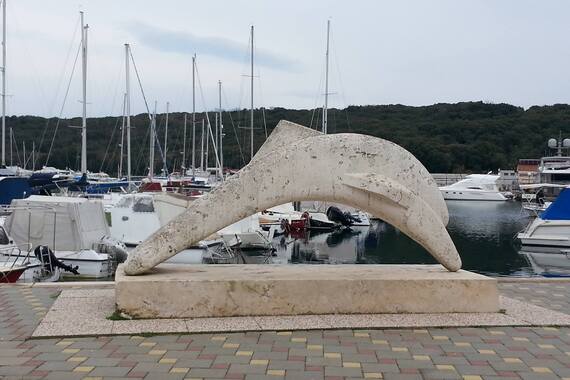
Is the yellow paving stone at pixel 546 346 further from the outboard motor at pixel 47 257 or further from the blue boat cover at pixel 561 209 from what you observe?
the blue boat cover at pixel 561 209

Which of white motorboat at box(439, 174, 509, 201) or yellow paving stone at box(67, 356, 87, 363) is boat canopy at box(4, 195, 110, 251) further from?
white motorboat at box(439, 174, 509, 201)

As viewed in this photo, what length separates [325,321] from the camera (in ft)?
23.1

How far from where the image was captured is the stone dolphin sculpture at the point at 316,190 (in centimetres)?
756

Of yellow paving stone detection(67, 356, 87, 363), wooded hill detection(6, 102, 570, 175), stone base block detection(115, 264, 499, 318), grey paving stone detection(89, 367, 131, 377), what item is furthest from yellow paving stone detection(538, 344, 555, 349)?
wooded hill detection(6, 102, 570, 175)

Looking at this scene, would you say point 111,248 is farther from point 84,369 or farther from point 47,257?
point 84,369

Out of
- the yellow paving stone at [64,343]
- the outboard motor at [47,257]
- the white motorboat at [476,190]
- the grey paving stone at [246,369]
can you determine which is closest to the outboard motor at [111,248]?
the outboard motor at [47,257]

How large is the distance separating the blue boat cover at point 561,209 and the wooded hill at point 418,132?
121ft

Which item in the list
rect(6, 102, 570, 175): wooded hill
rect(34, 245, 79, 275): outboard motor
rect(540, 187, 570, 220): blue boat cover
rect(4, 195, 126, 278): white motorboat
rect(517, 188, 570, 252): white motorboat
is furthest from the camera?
rect(6, 102, 570, 175): wooded hill

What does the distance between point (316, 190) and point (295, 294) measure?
4.60 ft

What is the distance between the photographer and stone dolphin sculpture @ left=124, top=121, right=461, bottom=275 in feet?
24.8

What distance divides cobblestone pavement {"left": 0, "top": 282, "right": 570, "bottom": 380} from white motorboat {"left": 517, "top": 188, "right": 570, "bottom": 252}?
20403mm

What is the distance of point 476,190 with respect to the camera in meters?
76.6

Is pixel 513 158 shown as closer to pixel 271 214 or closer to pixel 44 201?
pixel 271 214

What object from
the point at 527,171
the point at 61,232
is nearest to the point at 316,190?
the point at 61,232
